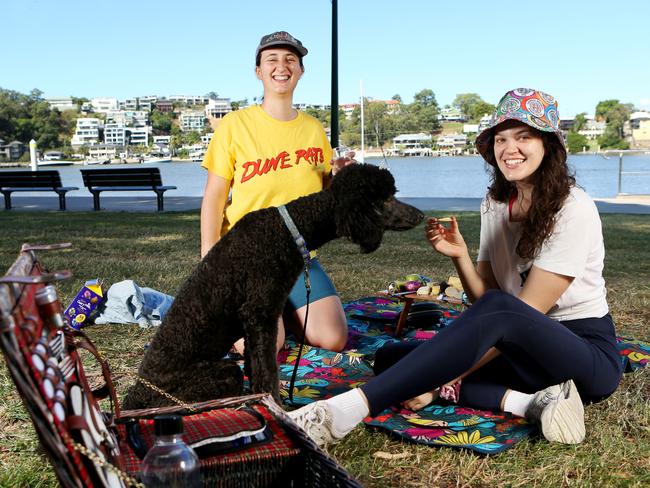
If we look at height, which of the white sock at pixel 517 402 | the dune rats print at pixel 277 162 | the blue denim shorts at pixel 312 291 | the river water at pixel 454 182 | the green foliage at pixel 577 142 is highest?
the green foliage at pixel 577 142

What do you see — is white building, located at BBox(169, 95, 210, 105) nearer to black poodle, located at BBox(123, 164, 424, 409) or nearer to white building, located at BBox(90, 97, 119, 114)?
white building, located at BBox(90, 97, 119, 114)

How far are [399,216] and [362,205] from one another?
0.21m

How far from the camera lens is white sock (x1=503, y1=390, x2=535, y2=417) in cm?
303

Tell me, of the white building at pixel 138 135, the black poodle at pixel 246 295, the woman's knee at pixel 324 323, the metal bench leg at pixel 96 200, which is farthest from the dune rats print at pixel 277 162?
the white building at pixel 138 135

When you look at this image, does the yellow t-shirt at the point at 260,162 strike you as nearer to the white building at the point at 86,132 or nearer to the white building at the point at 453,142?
the white building at the point at 453,142

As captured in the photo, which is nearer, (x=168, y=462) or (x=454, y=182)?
(x=168, y=462)

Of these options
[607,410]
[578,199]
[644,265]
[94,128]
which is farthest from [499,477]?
[94,128]

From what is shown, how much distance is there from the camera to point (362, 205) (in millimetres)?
2857

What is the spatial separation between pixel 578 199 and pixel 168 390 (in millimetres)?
1917

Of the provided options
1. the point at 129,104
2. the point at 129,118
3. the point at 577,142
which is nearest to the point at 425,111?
the point at 577,142

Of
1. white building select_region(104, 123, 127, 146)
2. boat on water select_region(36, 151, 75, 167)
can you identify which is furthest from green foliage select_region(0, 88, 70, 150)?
white building select_region(104, 123, 127, 146)

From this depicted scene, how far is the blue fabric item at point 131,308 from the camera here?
498 centimetres

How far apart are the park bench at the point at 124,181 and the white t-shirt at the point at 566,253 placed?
12766mm

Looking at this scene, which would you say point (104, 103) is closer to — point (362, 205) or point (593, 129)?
point (593, 129)
